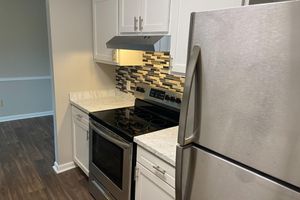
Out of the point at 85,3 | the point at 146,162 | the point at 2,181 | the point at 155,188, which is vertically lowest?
the point at 2,181

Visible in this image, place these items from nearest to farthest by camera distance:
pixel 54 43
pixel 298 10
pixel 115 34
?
1. pixel 298 10
2. pixel 115 34
3. pixel 54 43

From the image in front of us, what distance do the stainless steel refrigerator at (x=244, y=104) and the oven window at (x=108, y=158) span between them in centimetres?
88

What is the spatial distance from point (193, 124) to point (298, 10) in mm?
553

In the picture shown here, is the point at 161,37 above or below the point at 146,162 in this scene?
above

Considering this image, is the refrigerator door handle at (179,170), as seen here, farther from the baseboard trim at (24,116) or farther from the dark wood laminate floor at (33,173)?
the baseboard trim at (24,116)

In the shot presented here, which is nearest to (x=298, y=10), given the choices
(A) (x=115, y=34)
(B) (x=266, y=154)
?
(B) (x=266, y=154)

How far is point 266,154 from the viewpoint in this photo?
0.78 metres

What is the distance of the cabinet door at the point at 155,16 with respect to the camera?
1.64 metres

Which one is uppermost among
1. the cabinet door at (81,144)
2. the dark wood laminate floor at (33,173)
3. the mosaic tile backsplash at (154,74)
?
the mosaic tile backsplash at (154,74)

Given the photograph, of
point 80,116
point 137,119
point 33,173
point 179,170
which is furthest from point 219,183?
point 33,173

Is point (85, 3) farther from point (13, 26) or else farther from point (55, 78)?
point (13, 26)

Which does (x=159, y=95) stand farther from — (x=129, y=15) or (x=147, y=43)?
(x=129, y=15)

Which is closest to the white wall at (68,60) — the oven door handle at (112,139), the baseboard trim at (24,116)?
the oven door handle at (112,139)

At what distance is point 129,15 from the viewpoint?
78.4 inches
